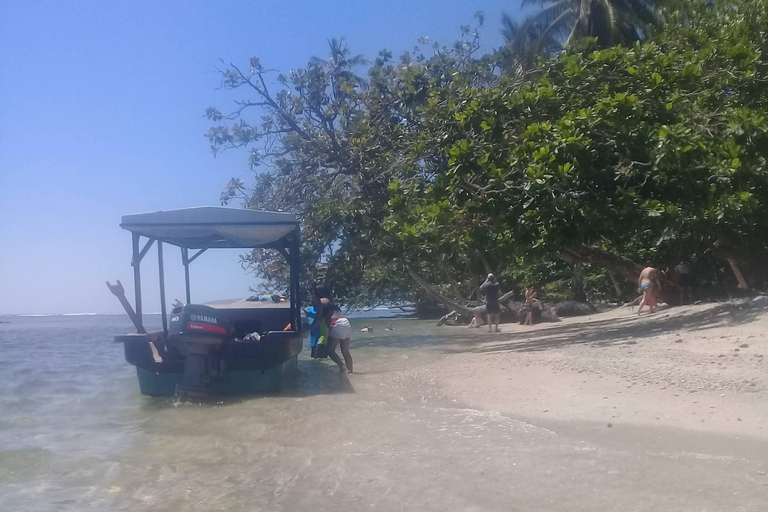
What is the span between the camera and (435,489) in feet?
17.8

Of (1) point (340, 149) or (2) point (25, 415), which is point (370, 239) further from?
(2) point (25, 415)

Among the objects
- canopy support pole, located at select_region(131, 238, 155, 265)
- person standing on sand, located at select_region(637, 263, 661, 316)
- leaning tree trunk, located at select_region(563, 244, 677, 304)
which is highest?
canopy support pole, located at select_region(131, 238, 155, 265)

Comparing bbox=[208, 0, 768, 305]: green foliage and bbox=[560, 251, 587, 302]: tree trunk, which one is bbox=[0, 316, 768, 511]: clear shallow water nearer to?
bbox=[208, 0, 768, 305]: green foliage

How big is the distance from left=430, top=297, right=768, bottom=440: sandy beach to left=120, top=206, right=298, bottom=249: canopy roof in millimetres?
3232

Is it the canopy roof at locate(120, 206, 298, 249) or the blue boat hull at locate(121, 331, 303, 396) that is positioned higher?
the canopy roof at locate(120, 206, 298, 249)

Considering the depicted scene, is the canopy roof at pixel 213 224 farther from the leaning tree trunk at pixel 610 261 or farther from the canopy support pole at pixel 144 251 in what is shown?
the leaning tree trunk at pixel 610 261

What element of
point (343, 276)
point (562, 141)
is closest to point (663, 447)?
point (562, 141)

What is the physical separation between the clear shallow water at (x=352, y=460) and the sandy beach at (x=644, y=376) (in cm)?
42

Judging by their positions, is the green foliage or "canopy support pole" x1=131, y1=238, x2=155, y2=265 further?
the green foliage

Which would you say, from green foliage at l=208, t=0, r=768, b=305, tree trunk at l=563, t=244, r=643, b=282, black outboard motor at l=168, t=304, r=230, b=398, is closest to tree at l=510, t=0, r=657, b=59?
green foliage at l=208, t=0, r=768, b=305

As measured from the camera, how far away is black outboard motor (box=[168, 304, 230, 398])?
367 inches

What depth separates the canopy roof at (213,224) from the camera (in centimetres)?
988

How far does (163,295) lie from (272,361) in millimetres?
3093

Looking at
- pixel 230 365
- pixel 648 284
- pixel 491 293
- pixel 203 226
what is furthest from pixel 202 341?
pixel 648 284
